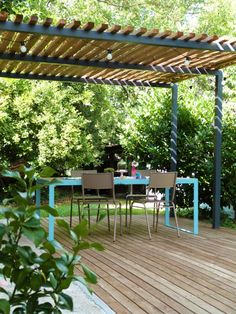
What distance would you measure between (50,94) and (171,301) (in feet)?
29.4

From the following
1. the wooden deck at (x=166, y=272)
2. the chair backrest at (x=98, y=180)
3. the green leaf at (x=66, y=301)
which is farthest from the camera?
the chair backrest at (x=98, y=180)

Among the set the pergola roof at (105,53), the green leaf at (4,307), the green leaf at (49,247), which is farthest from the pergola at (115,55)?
the green leaf at (4,307)

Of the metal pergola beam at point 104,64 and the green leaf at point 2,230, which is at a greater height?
the metal pergola beam at point 104,64

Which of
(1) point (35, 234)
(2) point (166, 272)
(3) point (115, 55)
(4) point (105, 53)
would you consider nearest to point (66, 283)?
(1) point (35, 234)

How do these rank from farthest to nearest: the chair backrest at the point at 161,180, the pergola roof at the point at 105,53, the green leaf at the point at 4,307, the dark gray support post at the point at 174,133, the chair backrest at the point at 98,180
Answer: the dark gray support post at the point at 174,133 → the chair backrest at the point at 161,180 → the chair backrest at the point at 98,180 → the pergola roof at the point at 105,53 → the green leaf at the point at 4,307

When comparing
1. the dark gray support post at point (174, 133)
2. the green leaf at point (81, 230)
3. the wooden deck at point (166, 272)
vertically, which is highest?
the dark gray support post at point (174, 133)

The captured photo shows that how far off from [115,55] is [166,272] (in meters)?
3.32

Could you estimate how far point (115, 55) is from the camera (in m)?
6.38

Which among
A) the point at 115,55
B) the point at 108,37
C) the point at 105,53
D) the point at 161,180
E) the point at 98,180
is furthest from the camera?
the point at 115,55

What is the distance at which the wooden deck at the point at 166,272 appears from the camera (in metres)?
3.15

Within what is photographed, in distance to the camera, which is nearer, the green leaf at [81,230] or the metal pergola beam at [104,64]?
the green leaf at [81,230]

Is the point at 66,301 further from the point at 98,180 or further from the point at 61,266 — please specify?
the point at 98,180

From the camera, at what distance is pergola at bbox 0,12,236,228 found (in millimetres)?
5106

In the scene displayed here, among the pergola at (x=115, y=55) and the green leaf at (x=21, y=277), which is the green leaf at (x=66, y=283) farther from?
the pergola at (x=115, y=55)
